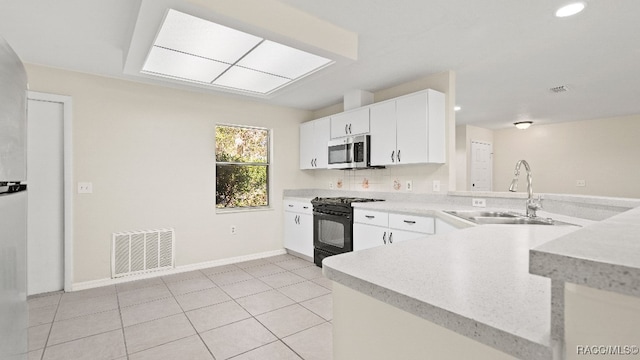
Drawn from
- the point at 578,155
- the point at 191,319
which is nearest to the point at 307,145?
the point at 191,319

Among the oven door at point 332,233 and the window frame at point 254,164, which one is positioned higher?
the window frame at point 254,164

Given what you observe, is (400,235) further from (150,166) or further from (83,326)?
(150,166)

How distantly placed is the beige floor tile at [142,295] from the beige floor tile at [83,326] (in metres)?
0.24

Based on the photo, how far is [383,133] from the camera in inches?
142

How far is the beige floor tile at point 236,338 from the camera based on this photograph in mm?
2076

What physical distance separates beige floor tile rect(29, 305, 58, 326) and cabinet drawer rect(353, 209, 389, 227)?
2.97 metres

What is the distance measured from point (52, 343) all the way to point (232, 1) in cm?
274

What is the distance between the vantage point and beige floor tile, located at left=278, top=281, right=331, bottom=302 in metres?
3.00

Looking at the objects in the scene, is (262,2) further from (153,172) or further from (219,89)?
(153,172)

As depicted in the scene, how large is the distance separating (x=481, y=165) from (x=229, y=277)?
633 cm

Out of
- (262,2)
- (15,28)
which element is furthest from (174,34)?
(15,28)

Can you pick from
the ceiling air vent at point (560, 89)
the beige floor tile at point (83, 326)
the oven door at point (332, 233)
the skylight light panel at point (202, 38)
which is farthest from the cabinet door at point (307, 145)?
the ceiling air vent at point (560, 89)

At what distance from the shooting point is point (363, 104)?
397cm

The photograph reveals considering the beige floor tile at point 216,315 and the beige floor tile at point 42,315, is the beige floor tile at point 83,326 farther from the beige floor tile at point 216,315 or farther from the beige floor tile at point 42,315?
the beige floor tile at point 216,315
